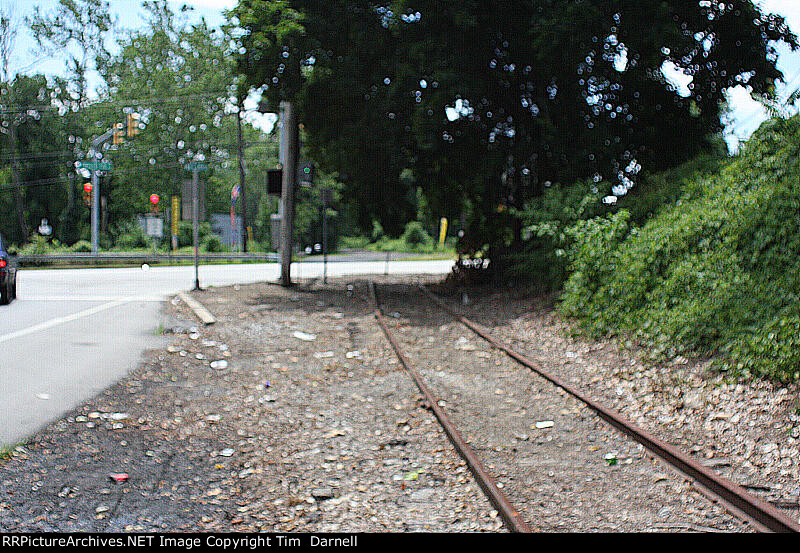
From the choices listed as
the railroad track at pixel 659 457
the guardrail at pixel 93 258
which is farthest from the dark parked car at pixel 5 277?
the guardrail at pixel 93 258

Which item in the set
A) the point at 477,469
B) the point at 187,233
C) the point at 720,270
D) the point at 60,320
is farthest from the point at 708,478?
the point at 187,233

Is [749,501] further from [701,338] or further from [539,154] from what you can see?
[539,154]

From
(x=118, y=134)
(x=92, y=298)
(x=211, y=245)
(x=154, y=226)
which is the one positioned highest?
(x=118, y=134)

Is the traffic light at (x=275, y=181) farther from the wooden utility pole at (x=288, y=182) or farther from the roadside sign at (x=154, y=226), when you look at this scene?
the roadside sign at (x=154, y=226)

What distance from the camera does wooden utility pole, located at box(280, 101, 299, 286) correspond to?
1900 cm

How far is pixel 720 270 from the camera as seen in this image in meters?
8.51

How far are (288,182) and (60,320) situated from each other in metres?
8.53

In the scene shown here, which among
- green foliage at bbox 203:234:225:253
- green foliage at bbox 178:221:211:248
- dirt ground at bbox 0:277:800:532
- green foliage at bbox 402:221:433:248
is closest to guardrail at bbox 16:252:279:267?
green foliage at bbox 203:234:225:253

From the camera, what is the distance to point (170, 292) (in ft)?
57.4

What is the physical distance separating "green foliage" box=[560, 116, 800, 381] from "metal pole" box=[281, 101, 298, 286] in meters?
9.94

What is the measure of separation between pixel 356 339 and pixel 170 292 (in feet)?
26.1

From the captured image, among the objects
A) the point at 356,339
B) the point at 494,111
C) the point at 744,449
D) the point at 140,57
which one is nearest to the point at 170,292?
the point at 356,339

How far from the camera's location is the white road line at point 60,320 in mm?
10094

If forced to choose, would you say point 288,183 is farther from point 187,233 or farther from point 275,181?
point 187,233
